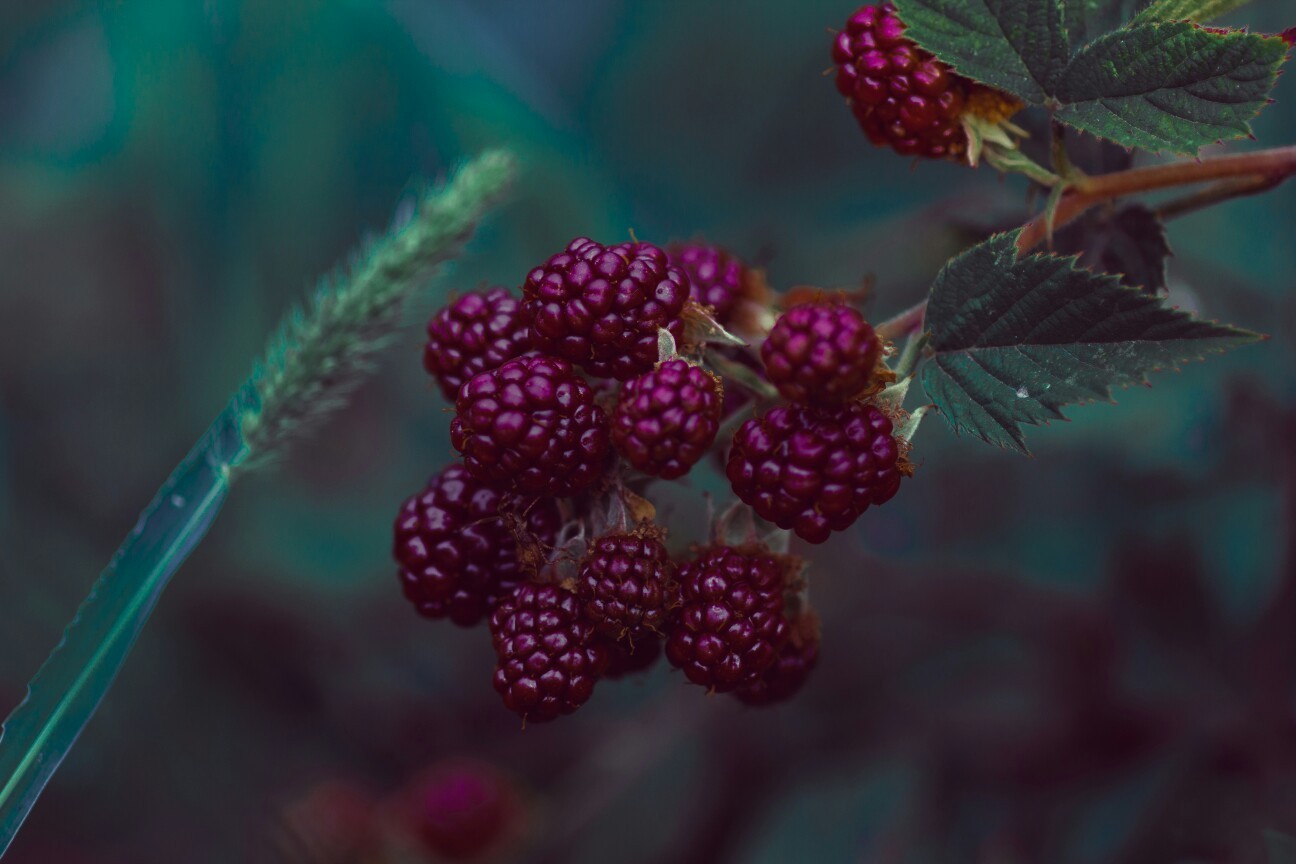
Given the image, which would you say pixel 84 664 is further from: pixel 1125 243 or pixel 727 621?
pixel 1125 243

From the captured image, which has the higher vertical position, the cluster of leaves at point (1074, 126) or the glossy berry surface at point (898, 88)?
the glossy berry surface at point (898, 88)

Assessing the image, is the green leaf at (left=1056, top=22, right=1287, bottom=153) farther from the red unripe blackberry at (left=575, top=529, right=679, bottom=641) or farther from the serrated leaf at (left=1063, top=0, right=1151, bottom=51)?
the red unripe blackberry at (left=575, top=529, right=679, bottom=641)

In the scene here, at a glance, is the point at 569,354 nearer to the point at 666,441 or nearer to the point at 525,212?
the point at 666,441

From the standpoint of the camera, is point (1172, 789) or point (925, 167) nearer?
point (1172, 789)

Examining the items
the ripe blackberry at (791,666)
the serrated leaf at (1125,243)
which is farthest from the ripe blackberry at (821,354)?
the serrated leaf at (1125,243)

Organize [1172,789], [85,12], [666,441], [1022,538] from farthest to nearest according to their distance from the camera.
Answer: [85,12] → [1022,538] → [1172,789] → [666,441]

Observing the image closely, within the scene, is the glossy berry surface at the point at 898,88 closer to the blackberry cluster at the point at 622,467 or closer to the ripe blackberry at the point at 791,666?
the blackberry cluster at the point at 622,467

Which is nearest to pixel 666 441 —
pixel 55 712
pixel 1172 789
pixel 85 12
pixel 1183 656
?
pixel 55 712
